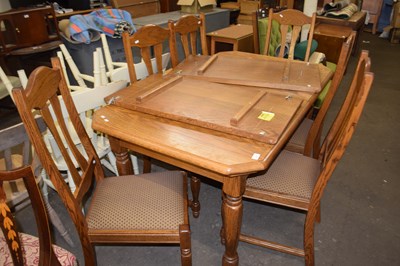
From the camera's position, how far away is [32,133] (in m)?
0.95

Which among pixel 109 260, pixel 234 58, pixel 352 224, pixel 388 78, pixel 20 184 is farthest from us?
pixel 388 78

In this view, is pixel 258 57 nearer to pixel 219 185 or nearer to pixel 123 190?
pixel 219 185

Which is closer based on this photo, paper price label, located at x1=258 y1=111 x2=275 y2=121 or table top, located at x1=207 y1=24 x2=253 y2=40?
paper price label, located at x1=258 y1=111 x2=275 y2=121

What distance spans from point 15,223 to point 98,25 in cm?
242

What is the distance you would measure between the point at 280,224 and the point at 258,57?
3.53 feet

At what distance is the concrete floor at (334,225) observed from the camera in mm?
1576

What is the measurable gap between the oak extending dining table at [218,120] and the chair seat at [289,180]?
23 centimetres

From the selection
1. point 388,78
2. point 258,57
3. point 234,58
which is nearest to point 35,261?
point 234,58

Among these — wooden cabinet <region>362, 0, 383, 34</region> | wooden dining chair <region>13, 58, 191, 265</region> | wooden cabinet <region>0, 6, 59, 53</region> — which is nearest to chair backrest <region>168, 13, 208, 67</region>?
wooden dining chair <region>13, 58, 191, 265</region>

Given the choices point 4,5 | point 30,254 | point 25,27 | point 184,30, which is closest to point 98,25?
point 25,27

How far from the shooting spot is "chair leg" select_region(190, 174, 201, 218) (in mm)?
1730

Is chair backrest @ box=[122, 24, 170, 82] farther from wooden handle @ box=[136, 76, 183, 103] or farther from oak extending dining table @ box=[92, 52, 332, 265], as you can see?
wooden handle @ box=[136, 76, 183, 103]

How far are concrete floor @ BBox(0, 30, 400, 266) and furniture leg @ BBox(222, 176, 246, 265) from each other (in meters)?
0.30

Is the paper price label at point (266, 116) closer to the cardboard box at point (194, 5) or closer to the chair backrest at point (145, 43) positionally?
the chair backrest at point (145, 43)
